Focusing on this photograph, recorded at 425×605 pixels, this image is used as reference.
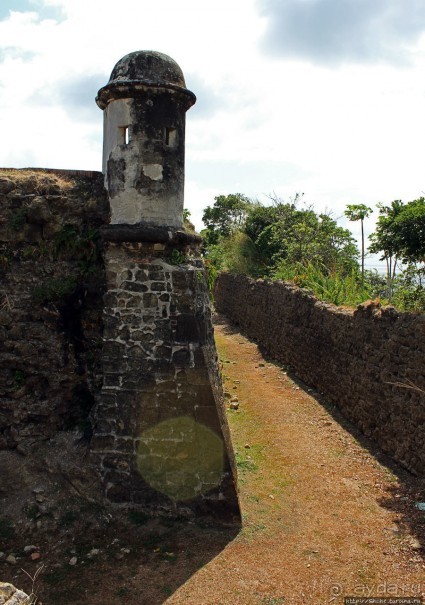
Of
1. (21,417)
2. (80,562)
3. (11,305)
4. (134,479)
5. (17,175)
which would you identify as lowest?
(80,562)

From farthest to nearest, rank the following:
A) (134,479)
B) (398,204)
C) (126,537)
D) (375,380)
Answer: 1. (398,204)
2. (375,380)
3. (134,479)
4. (126,537)

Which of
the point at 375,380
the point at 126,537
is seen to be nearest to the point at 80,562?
the point at 126,537

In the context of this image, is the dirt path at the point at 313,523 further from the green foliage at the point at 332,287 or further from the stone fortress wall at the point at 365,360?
the green foliage at the point at 332,287

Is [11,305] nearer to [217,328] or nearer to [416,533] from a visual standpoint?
[416,533]

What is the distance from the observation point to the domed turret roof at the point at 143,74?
6.23 meters

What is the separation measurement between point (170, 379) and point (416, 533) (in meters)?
3.42

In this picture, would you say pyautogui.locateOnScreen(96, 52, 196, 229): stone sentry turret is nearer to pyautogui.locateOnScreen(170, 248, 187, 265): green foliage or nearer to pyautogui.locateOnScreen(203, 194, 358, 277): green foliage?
pyautogui.locateOnScreen(170, 248, 187, 265): green foliage

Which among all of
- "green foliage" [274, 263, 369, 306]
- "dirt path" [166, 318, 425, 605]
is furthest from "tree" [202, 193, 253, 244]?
"dirt path" [166, 318, 425, 605]

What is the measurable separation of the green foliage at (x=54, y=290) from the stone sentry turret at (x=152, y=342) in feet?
1.86

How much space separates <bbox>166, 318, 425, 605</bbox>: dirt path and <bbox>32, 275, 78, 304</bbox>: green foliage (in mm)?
3536

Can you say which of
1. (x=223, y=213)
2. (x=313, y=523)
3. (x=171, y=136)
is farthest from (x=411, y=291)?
(x=223, y=213)

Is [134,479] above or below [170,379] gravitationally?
below

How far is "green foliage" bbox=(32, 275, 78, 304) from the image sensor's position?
646cm

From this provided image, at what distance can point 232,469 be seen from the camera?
6211mm
